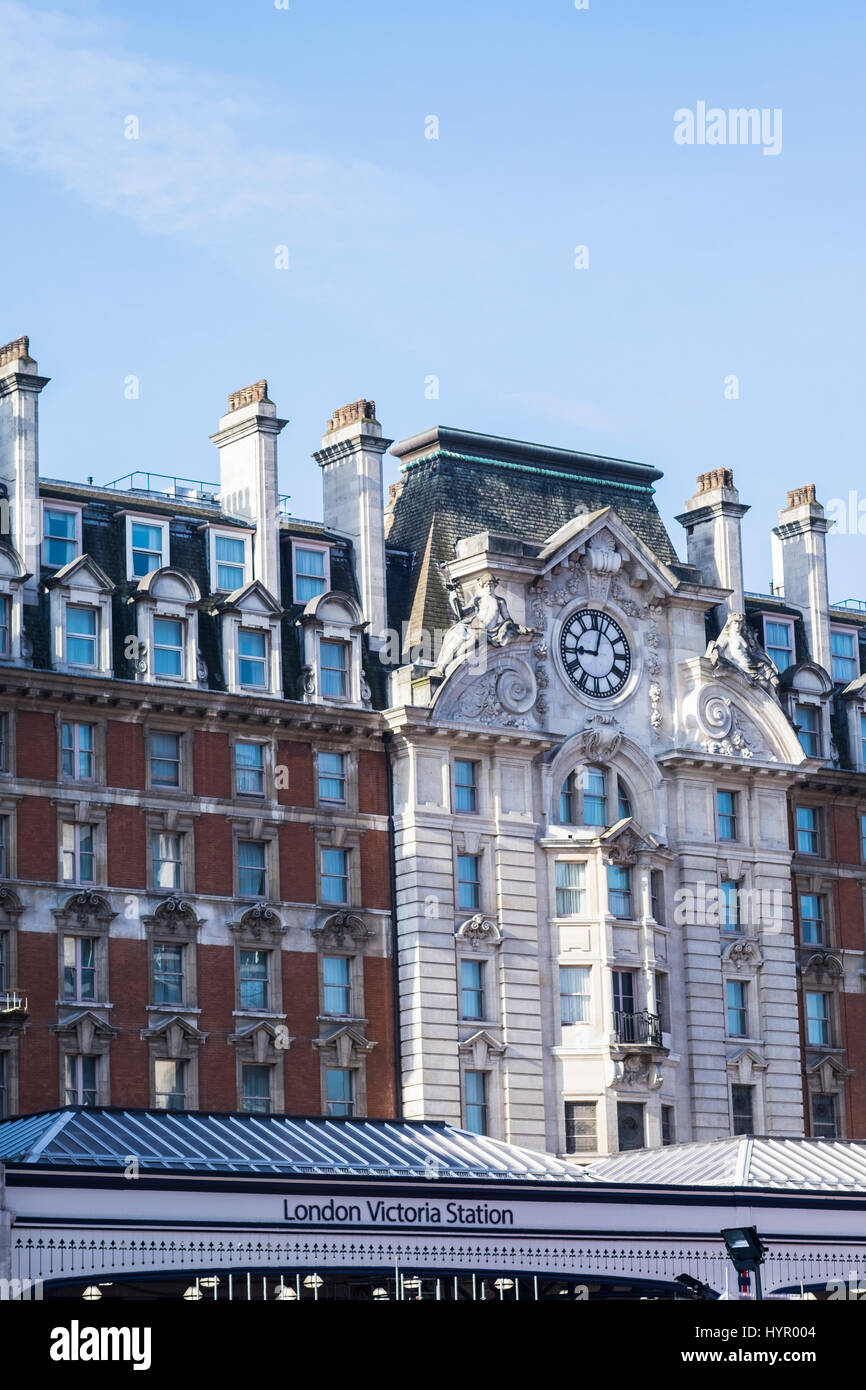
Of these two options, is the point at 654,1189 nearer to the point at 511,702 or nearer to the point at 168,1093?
the point at 168,1093

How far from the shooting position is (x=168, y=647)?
65.2 metres

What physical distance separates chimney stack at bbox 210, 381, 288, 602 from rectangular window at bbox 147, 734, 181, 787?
5750 millimetres

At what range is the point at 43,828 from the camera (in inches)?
2434

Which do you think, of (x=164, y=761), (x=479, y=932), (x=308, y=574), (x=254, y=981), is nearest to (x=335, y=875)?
(x=254, y=981)

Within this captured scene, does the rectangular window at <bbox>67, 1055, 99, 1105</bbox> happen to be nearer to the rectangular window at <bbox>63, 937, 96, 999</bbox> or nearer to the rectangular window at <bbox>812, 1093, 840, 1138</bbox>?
the rectangular window at <bbox>63, 937, 96, 999</bbox>

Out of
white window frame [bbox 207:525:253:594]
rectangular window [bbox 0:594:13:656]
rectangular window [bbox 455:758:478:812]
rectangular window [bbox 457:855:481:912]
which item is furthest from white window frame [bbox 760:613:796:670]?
rectangular window [bbox 0:594:13:656]

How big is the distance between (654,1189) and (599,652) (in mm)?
20649

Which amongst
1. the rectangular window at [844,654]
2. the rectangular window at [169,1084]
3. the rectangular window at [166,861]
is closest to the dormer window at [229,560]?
the rectangular window at [166,861]

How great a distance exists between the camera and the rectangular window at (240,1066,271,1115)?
63812 mm

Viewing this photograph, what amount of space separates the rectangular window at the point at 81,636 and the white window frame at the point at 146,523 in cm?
228

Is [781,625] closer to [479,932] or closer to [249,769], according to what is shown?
[479,932]

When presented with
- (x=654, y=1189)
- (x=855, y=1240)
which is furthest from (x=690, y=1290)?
(x=855, y=1240)

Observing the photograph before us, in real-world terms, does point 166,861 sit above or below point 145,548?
below

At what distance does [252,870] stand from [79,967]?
5998 mm
